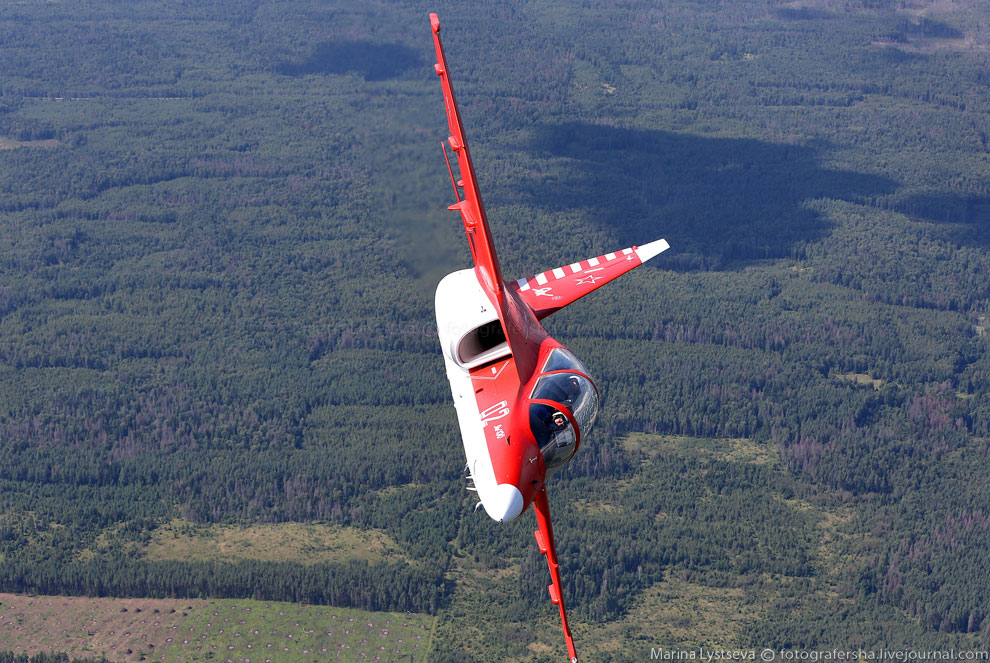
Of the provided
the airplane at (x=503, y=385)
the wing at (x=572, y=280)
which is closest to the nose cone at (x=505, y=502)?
Result: the airplane at (x=503, y=385)

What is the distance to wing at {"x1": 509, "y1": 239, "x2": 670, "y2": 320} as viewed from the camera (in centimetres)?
8444

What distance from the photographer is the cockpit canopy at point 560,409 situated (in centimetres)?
7244

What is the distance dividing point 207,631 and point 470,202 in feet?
389

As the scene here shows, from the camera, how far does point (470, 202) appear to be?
256ft

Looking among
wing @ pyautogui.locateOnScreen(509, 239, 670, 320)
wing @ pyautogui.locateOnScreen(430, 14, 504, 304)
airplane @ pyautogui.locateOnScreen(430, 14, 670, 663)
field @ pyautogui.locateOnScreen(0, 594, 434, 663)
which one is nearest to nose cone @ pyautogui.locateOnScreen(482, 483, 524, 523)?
airplane @ pyautogui.locateOnScreen(430, 14, 670, 663)

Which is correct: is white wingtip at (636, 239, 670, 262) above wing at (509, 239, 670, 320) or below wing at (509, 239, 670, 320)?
above

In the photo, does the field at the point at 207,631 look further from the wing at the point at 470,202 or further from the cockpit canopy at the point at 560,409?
the cockpit canopy at the point at 560,409

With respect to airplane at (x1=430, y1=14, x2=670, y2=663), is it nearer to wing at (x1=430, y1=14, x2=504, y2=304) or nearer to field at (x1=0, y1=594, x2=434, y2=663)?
wing at (x1=430, y1=14, x2=504, y2=304)

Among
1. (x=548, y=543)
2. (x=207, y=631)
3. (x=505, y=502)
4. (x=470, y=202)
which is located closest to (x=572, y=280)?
(x=470, y=202)

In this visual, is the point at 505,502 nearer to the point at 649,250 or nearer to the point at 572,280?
the point at 572,280

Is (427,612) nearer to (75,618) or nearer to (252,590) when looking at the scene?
(252,590)

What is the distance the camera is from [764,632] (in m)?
196

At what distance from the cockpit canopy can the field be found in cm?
11248

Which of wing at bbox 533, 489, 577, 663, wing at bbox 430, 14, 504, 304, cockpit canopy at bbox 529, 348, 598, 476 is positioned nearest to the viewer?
wing at bbox 533, 489, 577, 663
